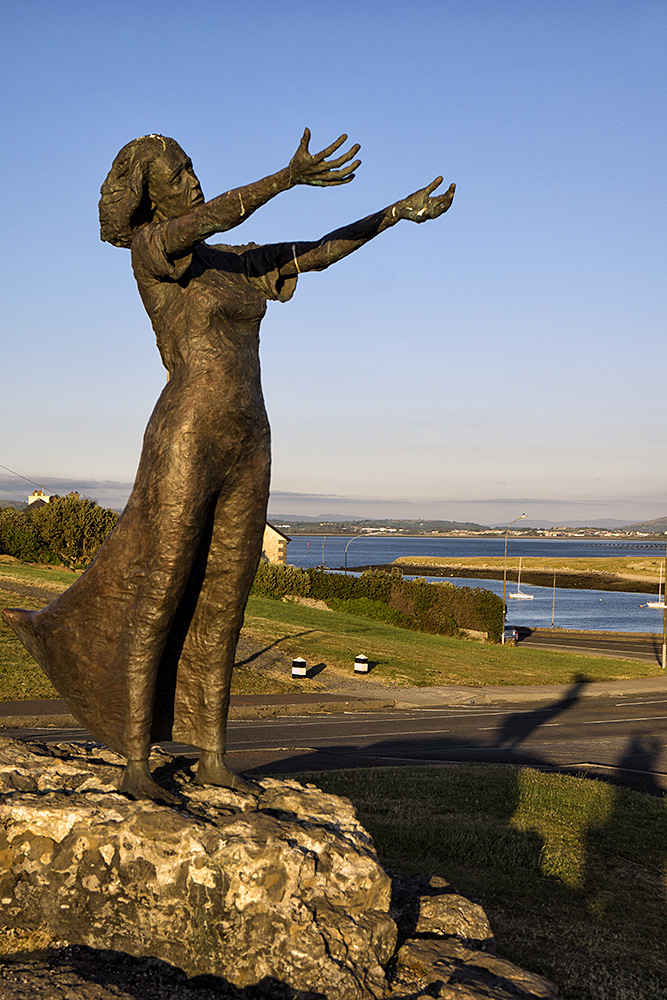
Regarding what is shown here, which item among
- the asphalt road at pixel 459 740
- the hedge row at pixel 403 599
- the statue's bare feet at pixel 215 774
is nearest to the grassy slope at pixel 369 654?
the asphalt road at pixel 459 740

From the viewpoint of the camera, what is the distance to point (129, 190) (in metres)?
4.95

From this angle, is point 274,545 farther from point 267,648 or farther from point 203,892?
point 203,892

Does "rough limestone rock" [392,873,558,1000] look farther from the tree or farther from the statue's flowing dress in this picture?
the tree

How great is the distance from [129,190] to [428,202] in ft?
5.51

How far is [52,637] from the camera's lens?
5.25m

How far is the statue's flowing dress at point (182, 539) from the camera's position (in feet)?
15.7

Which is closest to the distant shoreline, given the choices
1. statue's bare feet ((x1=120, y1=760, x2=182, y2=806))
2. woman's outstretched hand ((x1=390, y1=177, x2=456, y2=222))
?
statue's bare feet ((x1=120, y1=760, x2=182, y2=806))

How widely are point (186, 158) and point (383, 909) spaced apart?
13.6 feet

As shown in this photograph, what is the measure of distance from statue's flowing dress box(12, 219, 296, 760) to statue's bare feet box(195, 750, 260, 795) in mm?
72

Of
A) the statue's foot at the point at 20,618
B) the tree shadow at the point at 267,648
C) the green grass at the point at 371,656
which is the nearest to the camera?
the statue's foot at the point at 20,618

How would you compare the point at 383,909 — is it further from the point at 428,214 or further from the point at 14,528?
the point at 14,528

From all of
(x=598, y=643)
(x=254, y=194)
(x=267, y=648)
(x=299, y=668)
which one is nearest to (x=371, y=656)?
(x=267, y=648)

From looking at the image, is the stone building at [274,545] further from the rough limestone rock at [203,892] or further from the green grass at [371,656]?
the rough limestone rock at [203,892]

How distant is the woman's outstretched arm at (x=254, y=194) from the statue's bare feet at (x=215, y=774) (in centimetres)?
294
